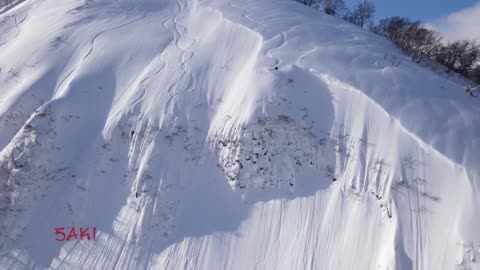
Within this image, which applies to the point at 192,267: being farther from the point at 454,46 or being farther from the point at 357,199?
the point at 454,46

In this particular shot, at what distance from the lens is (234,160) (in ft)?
21.4

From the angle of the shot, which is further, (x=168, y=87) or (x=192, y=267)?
(x=168, y=87)

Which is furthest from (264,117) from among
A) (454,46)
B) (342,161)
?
(454,46)

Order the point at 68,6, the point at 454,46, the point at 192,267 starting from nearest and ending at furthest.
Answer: the point at 192,267, the point at 68,6, the point at 454,46

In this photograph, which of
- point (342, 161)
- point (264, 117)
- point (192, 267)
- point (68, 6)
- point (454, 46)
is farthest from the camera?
point (454, 46)

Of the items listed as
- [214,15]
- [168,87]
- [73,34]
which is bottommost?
[168,87]

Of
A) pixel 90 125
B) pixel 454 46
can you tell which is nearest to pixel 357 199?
pixel 90 125

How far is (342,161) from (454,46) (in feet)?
44.0

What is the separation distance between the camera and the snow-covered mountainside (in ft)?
18.0

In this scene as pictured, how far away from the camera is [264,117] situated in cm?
676

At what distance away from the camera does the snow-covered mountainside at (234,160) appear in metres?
5.48

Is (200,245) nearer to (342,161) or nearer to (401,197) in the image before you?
(342,161)

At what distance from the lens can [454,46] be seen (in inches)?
563

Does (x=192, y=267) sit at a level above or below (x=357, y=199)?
below
